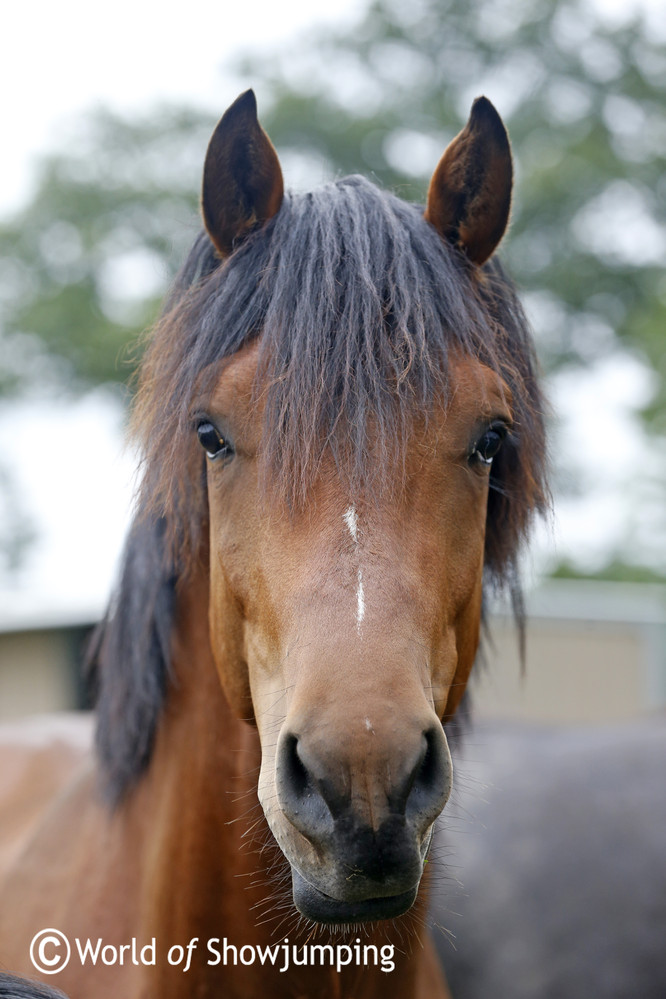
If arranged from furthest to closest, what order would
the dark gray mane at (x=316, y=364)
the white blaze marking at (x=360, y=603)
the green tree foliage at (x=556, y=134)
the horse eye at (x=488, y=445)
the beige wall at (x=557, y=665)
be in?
the green tree foliage at (x=556, y=134) < the beige wall at (x=557, y=665) < the horse eye at (x=488, y=445) < the dark gray mane at (x=316, y=364) < the white blaze marking at (x=360, y=603)

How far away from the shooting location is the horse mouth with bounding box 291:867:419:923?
46.1 inches

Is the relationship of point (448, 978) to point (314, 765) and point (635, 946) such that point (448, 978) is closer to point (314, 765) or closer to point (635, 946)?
point (635, 946)

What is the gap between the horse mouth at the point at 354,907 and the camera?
1.17 meters

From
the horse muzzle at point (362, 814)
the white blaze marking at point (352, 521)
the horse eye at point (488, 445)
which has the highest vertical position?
the horse eye at point (488, 445)

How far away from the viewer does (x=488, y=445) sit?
5.02ft

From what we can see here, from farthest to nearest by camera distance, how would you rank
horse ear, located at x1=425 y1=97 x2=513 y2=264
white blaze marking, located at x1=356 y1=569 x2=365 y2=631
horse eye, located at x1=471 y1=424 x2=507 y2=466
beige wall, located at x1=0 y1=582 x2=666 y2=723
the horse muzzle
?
beige wall, located at x1=0 y1=582 x2=666 y2=723 < horse ear, located at x1=425 y1=97 x2=513 y2=264 < horse eye, located at x1=471 y1=424 x2=507 y2=466 < white blaze marking, located at x1=356 y1=569 x2=365 y2=631 < the horse muzzle

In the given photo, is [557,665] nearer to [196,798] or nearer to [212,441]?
[196,798]

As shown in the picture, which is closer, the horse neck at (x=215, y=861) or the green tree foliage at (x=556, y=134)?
the horse neck at (x=215, y=861)

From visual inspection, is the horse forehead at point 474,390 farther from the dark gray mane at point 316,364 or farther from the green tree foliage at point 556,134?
the green tree foliage at point 556,134

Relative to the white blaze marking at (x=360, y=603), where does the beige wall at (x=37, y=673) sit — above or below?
below

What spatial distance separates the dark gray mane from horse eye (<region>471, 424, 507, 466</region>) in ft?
0.41

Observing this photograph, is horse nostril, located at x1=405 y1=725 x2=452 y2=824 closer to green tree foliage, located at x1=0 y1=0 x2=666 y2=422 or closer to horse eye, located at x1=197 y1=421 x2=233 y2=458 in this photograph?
horse eye, located at x1=197 y1=421 x2=233 y2=458

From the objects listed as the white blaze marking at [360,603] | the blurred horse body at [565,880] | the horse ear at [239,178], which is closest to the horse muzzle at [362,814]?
the white blaze marking at [360,603]

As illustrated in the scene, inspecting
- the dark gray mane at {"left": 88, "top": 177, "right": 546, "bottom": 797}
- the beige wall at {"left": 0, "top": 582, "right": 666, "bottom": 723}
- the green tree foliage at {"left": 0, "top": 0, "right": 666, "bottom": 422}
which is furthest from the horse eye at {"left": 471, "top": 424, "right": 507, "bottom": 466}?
the green tree foliage at {"left": 0, "top": 0, "right": 666, "bottom": 422}
